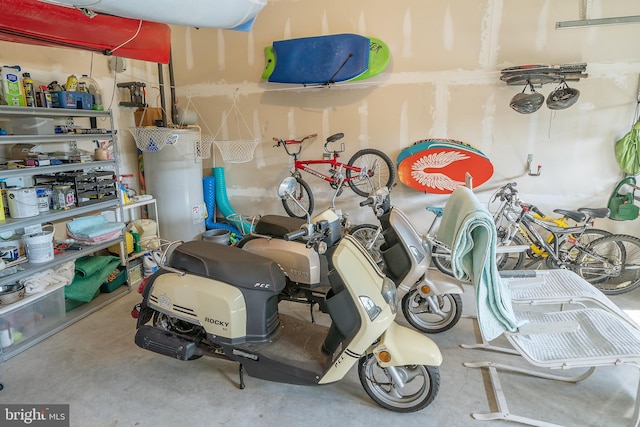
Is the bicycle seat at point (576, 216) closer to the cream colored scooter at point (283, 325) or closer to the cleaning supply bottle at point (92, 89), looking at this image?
the cream colored scooter at point (283, 325)

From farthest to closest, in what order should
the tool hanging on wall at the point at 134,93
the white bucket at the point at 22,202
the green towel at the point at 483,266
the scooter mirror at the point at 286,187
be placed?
the tool hanging on wall at the point at 134,93 → the white bucket at the point at 22,202 → the scooter mirror at the point at 286,187 → the green towel at the point at 483,266

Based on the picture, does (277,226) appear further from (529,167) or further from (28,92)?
(529,167)

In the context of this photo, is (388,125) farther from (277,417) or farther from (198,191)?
(277,417)

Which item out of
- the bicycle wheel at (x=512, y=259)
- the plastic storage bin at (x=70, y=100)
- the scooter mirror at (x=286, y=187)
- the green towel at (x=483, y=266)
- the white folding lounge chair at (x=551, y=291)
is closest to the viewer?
the green towel at (x=483, y=266)

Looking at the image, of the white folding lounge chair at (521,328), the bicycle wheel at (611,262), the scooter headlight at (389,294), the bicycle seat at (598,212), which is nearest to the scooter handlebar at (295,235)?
the scooter headlight at (389,294)

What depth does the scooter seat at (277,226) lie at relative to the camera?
2.86 metres

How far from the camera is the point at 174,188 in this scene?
406cm

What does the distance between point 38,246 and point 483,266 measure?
2965 millimetres

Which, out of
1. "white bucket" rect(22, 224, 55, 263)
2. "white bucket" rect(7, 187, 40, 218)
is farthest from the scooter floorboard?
"white bucket" rect(7, 187, 40, 218)

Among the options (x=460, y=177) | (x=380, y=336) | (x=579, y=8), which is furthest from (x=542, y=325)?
(x=579, y=8)

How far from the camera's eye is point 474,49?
3.62 meters

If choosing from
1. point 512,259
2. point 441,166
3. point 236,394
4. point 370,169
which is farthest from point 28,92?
point 512,259

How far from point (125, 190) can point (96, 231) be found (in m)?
0.74

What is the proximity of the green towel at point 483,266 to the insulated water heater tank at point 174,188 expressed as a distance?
320cm
